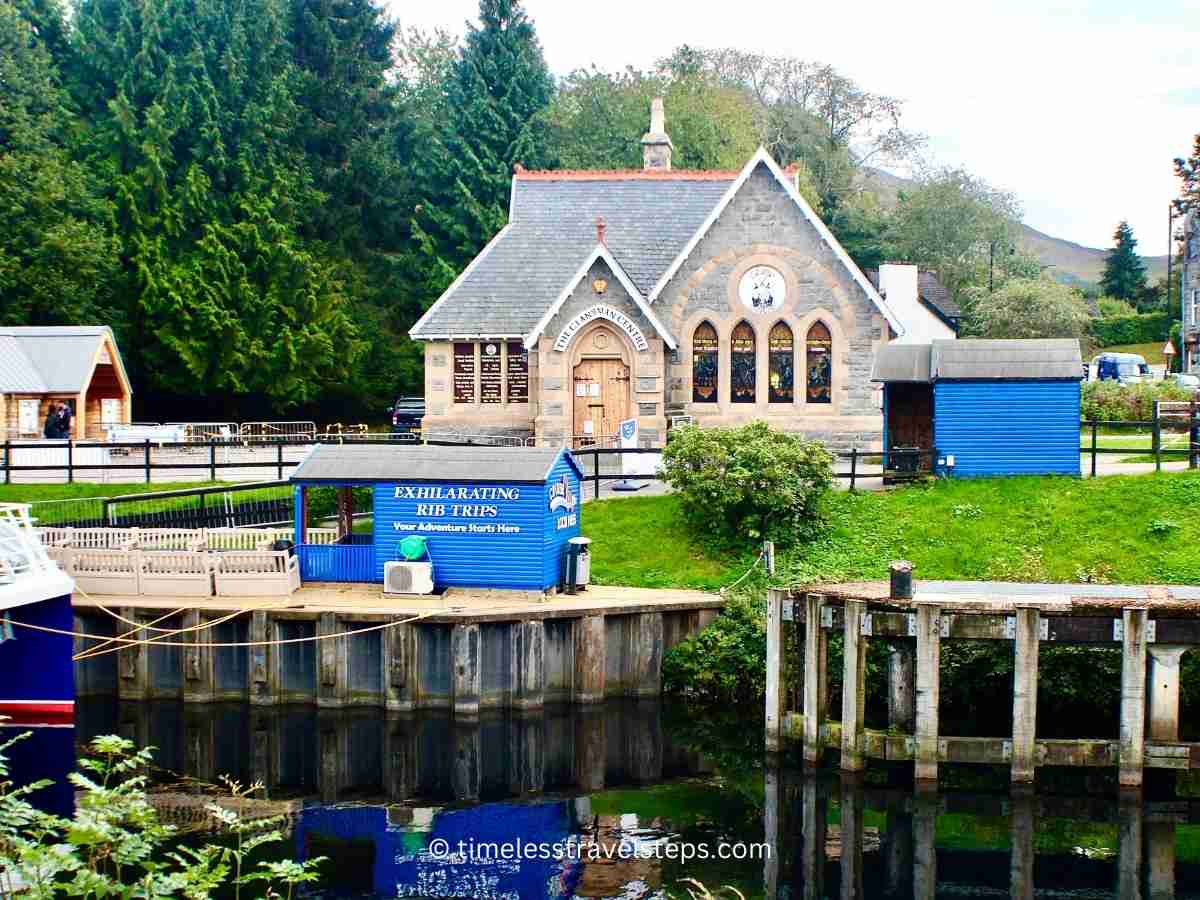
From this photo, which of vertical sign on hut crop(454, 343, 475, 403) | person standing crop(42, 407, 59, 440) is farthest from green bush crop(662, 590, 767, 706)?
person standing crop(42, 407, 59, 440)

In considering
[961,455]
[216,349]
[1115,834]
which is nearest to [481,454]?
[961,455]

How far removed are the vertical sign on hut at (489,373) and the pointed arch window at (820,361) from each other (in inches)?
347

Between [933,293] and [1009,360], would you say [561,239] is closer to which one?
[1009,360]

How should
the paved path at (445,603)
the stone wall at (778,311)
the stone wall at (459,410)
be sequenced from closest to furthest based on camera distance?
the paved path at (445,603), the stone wall at (778,311), the stone wall at (459,410)

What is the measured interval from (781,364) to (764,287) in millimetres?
2184

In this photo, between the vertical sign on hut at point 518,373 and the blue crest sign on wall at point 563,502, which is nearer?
the blue crest sign on wall at point 563,502

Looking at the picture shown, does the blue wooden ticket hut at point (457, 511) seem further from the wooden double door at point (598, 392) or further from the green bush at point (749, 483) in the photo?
the wooden double door at point (598, 392)

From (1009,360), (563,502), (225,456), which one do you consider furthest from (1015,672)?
(225,456)

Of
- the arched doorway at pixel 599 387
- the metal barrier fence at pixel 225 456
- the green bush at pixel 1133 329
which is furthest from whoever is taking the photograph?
the green bush at pixel 1133 329

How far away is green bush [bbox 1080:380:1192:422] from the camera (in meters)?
43.4

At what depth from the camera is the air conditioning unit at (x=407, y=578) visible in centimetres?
2881

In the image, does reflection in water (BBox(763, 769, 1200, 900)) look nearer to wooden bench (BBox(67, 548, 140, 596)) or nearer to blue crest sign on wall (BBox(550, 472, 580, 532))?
blue crest sign on wall (BBox(550, 472, 580, 532))

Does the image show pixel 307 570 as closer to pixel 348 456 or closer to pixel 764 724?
pixel 348 456

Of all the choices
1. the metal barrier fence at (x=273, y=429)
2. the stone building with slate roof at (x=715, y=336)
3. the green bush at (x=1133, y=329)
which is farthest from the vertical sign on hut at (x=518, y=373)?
the green bush at (x=1133, y=329)
